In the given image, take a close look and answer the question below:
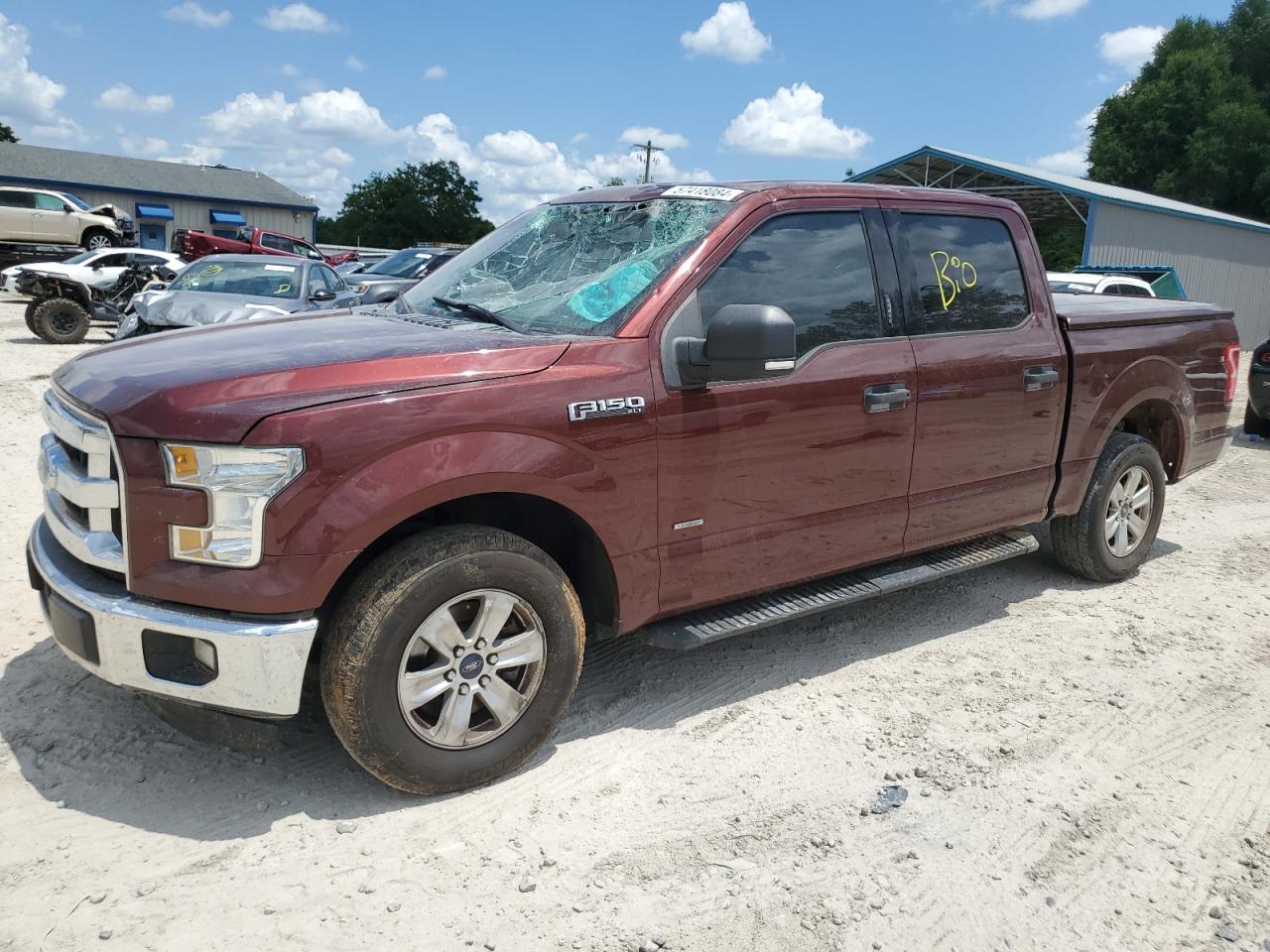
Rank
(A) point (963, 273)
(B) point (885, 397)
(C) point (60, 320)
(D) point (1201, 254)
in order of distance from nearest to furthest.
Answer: (B) point (885, 397) < (A) point (963, 273) < (C) point (60, 320) < (D) point (1201, 254)

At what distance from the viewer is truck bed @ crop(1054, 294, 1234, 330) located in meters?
4.99

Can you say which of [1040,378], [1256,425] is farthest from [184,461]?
[1256,425]

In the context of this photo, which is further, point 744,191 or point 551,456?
point 744,191

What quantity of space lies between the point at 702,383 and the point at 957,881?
1783mm

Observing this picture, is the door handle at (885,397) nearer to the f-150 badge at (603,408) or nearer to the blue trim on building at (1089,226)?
the f-150 badge at (603,408)

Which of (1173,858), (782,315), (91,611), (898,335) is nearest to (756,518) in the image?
(782,315)

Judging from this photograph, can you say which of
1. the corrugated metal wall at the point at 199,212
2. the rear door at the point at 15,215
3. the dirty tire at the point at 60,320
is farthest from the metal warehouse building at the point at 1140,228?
the corrugated metal wall at the point at 199,212

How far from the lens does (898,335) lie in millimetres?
4148

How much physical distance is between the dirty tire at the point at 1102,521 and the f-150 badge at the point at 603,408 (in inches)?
124

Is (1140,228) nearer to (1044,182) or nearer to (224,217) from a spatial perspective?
(1044,182)

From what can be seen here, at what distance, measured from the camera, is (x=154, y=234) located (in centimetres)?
5078

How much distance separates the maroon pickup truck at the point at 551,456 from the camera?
9.13ft

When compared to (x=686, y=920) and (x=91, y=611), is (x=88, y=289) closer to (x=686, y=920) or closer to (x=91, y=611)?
(x=91, y=611)

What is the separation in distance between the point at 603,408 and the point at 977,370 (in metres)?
2.00
